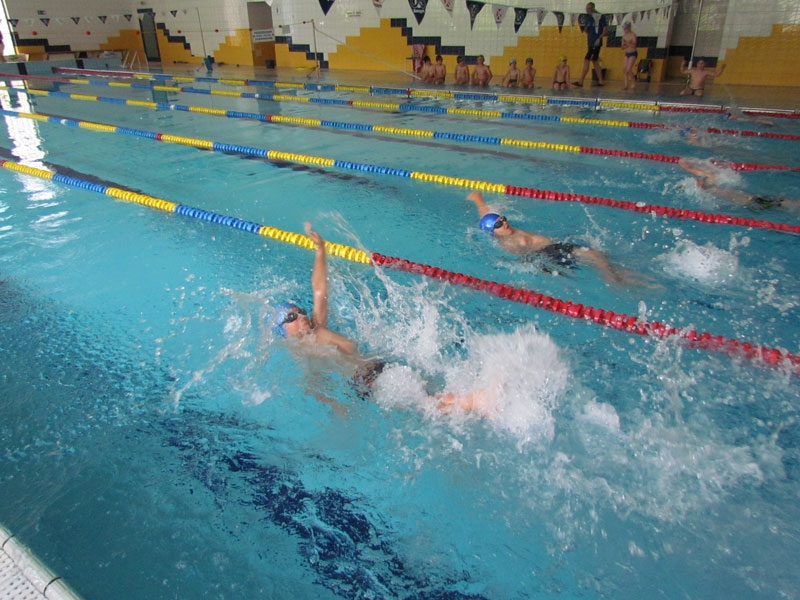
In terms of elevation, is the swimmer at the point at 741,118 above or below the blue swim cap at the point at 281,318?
above

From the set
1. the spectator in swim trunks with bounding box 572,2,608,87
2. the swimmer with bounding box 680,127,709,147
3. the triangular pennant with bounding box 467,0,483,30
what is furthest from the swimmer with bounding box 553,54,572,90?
the swimmer with bounding box 680,127,709,147

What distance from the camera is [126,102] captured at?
36.7ft

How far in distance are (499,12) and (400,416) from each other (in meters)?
12.6

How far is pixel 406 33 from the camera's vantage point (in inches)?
581

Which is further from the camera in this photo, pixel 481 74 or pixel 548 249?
pixel 481 74

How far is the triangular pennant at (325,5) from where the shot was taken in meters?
16.0

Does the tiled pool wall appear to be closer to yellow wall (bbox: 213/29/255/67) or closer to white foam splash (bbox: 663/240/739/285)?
yellow wall (bbox: 213/29/255/67)

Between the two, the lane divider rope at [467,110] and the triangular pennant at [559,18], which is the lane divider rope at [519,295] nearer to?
the lane divider rope at [467,110]

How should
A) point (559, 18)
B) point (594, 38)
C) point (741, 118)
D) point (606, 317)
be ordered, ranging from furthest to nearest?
point (559, 18) → point (594, 38) → point (741, 118) → point (606, 317)

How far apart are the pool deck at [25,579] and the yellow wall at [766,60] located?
42.6 feet

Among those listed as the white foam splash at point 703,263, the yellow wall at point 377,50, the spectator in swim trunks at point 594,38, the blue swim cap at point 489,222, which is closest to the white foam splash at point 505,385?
the blue swim cap at point 489,222

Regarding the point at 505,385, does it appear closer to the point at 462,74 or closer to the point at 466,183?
the point at 466,183

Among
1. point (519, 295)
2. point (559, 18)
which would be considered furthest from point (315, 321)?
point (559, 18)

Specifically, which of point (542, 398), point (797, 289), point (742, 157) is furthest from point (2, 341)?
point (742, 157)
